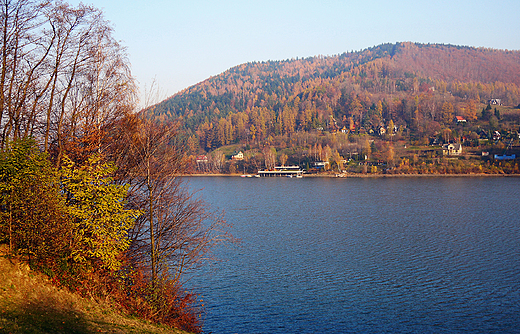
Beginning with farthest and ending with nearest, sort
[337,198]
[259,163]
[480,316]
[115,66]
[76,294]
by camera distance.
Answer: [259,163] < [337,198] < [480,316] < [115,66] < [76,294]

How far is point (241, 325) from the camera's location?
13648 mm

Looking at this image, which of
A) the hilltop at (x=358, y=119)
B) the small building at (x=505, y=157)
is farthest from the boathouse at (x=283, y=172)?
the small building at (x=505, y=157)

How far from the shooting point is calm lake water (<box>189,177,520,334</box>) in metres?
14.1

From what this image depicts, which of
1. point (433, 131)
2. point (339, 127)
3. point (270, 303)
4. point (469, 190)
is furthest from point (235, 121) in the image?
point (270, 303)

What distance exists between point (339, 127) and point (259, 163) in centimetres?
4009

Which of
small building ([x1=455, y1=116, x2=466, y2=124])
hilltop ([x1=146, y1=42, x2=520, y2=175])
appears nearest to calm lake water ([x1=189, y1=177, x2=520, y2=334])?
hilltop ([x1=146, y1=42, x2=520, y2=175])

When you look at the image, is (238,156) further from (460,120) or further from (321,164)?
(460,120)

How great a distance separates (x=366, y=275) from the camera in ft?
61.7

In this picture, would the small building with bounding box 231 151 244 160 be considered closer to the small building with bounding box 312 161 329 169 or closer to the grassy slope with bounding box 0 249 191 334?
the small building with bounding box 312 161 329 169

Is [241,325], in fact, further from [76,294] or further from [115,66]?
[115,66]

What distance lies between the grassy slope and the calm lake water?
4661 mm

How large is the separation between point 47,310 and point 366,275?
1415 centimetres

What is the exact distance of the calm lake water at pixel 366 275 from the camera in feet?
46.1

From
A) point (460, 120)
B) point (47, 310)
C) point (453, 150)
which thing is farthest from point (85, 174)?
point (460, 120)
